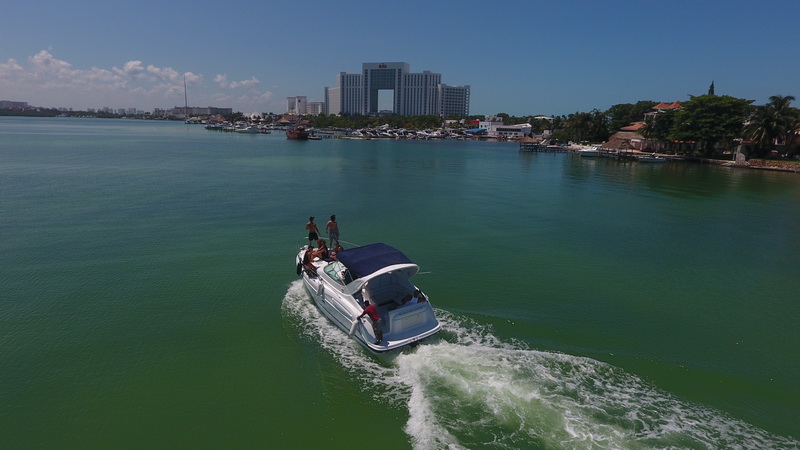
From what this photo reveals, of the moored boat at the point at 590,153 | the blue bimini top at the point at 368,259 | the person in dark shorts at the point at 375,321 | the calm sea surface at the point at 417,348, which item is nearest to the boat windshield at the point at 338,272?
the blue bimini top at the point at 368,259

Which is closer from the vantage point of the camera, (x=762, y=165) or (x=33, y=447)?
(x=33, y=447)

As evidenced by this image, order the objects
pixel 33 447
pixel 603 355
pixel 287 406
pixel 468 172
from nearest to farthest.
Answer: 1. pixel 33 447
2. pixel 287 406
3. pixel 603 355
4. pixel 468 172

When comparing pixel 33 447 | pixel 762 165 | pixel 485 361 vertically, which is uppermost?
pixel 762 165

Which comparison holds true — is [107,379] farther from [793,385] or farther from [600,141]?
[600,141]

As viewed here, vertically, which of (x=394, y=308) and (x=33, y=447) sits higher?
(x=394, y=308)

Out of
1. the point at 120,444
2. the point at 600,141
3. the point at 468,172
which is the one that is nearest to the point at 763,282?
the point at 120,444

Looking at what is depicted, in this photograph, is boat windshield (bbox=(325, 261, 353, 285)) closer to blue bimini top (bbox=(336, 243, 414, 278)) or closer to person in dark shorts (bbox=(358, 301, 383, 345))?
blue bimini top (bbox=(336, 243, 414, 278))

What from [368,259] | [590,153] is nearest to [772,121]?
[590,153]
